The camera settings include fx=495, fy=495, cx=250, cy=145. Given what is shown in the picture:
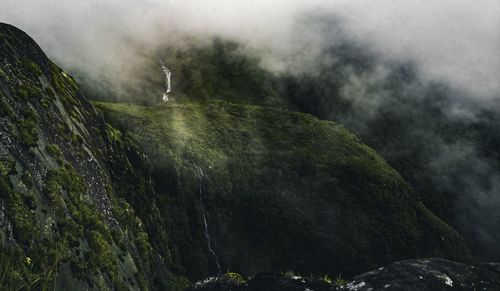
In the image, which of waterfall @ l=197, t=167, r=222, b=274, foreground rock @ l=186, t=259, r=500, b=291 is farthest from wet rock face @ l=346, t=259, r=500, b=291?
waterfall @ l=197, t=167, r=222, b=274

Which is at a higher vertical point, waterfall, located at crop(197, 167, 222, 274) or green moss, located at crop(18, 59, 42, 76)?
green moss, located at crop(18, 59, 42, 76)

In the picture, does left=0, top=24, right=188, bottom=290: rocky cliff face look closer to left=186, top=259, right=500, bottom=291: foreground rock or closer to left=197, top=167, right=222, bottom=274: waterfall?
left=197, top=167, right=222, bottom=274: waterfall

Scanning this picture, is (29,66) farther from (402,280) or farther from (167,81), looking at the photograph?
(167,81)

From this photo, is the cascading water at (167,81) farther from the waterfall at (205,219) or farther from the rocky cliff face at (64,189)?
the rocky cliff face at (64,189)

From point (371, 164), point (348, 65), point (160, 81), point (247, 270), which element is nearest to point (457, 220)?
point (371, 164)

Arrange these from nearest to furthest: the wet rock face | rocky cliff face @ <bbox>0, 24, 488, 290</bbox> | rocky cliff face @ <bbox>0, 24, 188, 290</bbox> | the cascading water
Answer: rocky cliff face @ <bbox>0, 24, 188, 290</bbox> → rocky cliff face @ <bbox>0, 24, 488, 290</bbox> → the wet rock face → the cascading water

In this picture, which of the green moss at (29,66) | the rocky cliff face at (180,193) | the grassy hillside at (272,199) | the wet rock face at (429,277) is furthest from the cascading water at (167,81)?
the wet rock face at (429,277)

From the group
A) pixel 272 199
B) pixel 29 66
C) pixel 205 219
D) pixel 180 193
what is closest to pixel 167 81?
pixel 272 199
